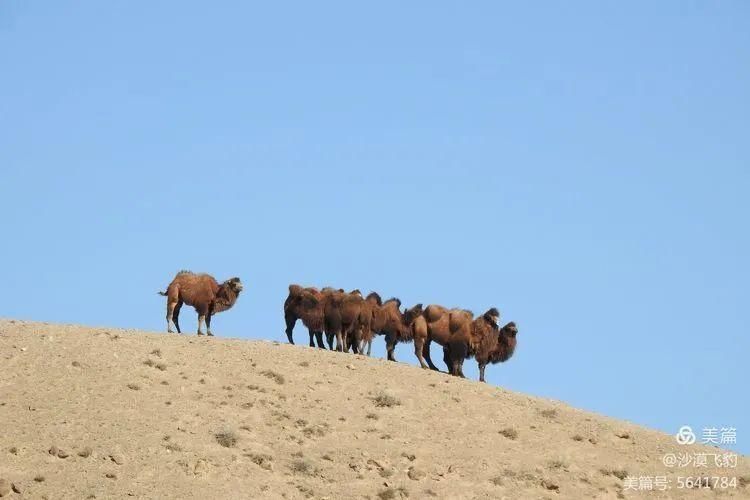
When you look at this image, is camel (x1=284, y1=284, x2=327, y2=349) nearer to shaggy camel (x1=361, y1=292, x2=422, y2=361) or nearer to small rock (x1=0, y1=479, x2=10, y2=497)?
shaggy camel (x1=361, y1=292, x2=422, y2=361)

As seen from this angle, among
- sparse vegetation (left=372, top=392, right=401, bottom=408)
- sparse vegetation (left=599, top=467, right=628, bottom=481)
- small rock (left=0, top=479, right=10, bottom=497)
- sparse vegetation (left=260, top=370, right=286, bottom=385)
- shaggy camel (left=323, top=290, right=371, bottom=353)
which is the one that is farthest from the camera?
shaggy camel (left=323, top=290, right=371, bottom=353)

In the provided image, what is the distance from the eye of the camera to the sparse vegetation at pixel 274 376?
35.4 metres

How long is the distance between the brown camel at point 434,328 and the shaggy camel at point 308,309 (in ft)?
9.75

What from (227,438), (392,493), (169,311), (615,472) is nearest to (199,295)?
(169,311)

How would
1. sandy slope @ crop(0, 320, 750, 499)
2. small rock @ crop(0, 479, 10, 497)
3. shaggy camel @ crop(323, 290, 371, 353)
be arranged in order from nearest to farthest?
1. small rock @ crop(0, 479, 10, 497)
2. sandy slope @ crop(0, 320, 750, 499)
3. shaggy camel @ crop(323, 290, 371, 353)

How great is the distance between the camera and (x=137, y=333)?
37844 mm

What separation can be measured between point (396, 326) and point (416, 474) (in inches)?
391

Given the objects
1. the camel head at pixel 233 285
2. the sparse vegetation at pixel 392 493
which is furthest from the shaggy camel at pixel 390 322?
the sparse vegetation at pixel 392 493

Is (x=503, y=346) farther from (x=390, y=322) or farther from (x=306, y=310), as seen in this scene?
(x=306, y=310)

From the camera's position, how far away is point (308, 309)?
40.6m

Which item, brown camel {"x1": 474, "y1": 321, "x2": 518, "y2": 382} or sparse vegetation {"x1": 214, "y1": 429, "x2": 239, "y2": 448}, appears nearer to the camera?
sparse vegetation {"x1": 214, "y1": 429, "x2": 239, "y2": 448}

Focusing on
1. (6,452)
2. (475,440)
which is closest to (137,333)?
(6,452)

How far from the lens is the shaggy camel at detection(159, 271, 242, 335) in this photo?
133 feet

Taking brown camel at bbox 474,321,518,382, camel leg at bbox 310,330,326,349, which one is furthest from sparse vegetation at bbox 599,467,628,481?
camel leg at bbox 310,330,326,349
